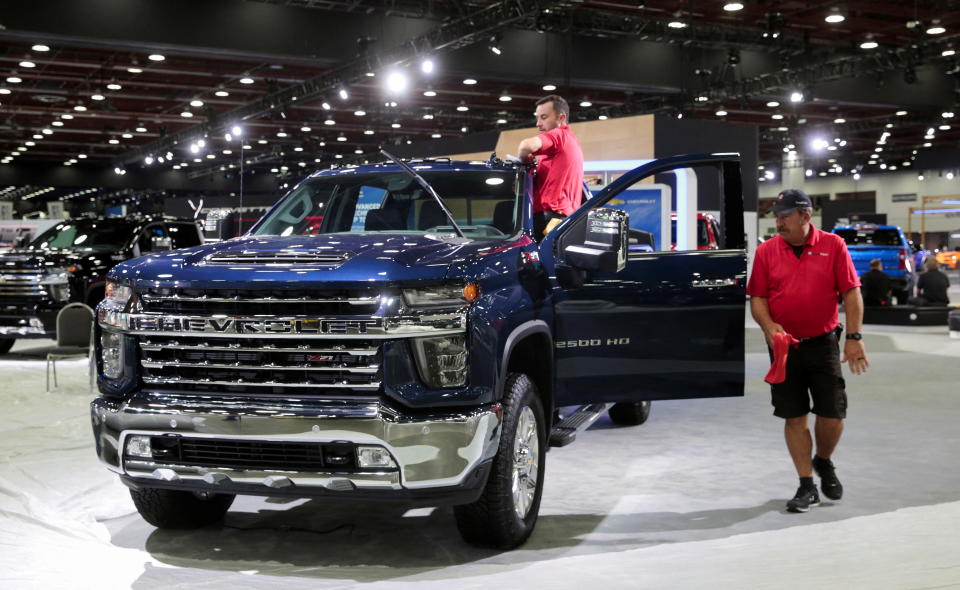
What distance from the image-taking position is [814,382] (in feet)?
17.0

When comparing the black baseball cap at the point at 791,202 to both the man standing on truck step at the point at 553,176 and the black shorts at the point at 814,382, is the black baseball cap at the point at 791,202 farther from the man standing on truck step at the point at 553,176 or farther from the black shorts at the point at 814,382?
the man standing on truck step at the point at 553,176

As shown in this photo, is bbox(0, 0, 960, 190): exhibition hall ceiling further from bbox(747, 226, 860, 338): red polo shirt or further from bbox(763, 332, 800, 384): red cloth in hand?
bbox(763, 332, 800, 384): red cloth in hand

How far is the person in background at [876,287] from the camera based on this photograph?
745 inches

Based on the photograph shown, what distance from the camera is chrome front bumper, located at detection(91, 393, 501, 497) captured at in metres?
3.69

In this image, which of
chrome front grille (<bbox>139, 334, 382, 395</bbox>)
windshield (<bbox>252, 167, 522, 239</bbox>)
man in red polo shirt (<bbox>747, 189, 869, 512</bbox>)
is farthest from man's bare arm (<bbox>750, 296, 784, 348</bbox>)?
chrome front grille (<bbox>139, 334, 382, 395</bbox>)

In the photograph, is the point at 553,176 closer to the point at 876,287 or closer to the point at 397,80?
the point at 876,287

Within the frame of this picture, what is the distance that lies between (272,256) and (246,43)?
15.5m

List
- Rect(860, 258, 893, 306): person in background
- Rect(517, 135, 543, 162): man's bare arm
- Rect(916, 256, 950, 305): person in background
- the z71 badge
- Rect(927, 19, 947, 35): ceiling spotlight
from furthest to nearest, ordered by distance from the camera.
→ Rect(927, 19, 947, 35): ceiling spotlight, Rect(860, 258, 893, 306): person in background, Rect(916, 256, 950, 305): person in background, Rect(517, 135, 543, 162): man's bare arm, the z71 badge

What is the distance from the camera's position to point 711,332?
502 centimetres

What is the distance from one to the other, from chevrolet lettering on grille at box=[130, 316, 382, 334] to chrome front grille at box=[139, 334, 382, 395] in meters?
0.04

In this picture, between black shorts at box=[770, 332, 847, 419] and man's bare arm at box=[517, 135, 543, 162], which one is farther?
man's bare arm at box=[517, 135, 543, 162]

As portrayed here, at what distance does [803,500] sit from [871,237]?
18298 millimetres

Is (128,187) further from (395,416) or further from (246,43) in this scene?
(395,416)

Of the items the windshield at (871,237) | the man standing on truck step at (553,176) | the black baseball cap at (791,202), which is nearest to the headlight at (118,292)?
the man standing on truck step at (553,176)
